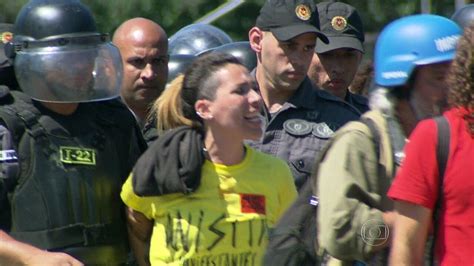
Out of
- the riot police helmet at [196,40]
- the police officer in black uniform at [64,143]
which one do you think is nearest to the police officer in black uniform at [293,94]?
the police officer in black uniform at [64,143]

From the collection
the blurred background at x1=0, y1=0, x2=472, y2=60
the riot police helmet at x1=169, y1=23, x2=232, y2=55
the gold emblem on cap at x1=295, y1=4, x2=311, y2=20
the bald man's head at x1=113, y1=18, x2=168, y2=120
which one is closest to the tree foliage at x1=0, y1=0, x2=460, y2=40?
the blurred background at x1=0, y1=0, x2=472, y2=60

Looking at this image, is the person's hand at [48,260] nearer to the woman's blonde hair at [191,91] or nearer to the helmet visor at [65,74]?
the helmet visor at [65,74]

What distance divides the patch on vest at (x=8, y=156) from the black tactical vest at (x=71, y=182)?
0.16 ft

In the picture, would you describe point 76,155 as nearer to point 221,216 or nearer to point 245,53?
point 221,216

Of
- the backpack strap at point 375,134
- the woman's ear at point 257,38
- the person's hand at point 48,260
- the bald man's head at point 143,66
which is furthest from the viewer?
the bald man's head at point 143,66

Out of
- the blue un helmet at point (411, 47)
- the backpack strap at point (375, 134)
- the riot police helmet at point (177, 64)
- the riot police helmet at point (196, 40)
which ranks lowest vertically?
the riot police helmet at point (196, 40)

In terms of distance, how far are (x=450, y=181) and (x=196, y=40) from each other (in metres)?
5.20

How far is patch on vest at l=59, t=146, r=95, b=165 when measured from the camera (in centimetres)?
594

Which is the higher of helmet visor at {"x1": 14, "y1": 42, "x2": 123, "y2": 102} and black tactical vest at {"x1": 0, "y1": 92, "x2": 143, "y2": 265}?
helmet visor at {"x1": 14, "y1": 42, "x2": 123, "y2": 102}

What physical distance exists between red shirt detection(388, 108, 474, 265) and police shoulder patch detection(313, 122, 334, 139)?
2.01 meters

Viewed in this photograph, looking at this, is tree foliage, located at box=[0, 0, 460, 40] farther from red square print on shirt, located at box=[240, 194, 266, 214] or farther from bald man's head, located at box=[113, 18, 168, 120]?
red square print on shirt, located at box=[240, 194, 266, 214]

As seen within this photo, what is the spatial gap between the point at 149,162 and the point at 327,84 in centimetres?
234

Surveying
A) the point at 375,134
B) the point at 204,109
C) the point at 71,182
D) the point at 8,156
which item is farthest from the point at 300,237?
the point at 8,156

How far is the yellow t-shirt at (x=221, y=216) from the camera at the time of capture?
5738 mm
